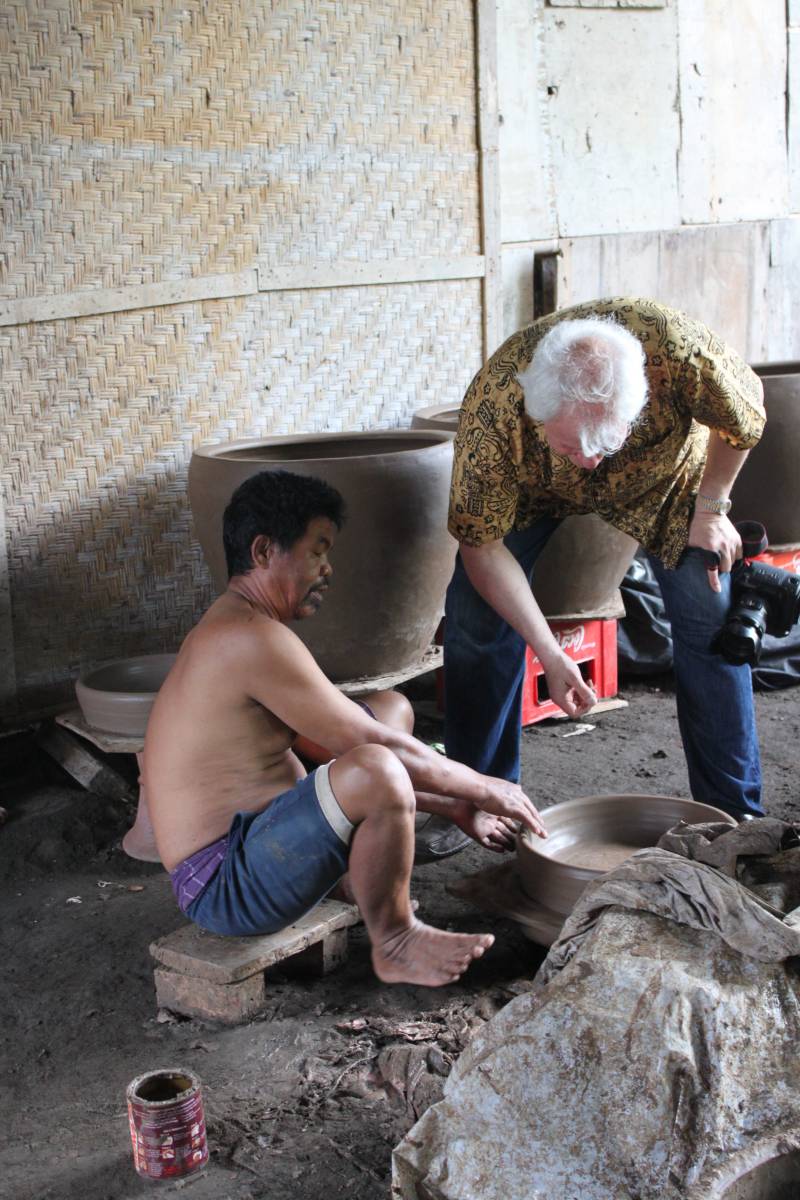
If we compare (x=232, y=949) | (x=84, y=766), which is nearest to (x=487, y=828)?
(x=232, y=949)

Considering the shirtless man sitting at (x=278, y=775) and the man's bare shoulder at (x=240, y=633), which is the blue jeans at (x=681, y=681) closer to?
the shirtless man sitting at (x=278, y=775)

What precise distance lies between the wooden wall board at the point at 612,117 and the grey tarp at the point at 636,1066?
4.03 metres

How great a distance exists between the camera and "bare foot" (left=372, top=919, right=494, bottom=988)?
2.48m

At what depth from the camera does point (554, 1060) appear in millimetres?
1773

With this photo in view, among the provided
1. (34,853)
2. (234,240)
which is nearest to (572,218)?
(234,240)

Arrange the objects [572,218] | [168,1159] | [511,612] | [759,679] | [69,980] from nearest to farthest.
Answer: [168,1159] → [69,980] → [511,612] → [759,679] → [572,218]

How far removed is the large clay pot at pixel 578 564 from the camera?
4.06m

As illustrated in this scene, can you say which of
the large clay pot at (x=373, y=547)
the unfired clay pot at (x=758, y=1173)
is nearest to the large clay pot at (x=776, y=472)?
the large clay pot at (x=373, y=547)

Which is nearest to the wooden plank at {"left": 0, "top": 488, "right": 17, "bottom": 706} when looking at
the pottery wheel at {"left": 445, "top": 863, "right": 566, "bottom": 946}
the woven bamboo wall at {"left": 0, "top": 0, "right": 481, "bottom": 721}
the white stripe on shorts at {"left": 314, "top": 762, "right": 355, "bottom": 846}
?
the woven bamboo wall at {"left": 0, "top": 0, "right": 481, "bottom": 721}

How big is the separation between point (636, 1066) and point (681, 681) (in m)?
1.65

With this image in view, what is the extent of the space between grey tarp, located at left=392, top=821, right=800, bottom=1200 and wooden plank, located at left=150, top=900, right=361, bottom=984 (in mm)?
732

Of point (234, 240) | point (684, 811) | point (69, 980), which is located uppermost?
point (234, 240)

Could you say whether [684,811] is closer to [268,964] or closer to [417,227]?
[268,964]

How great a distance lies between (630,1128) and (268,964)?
1.01 m
